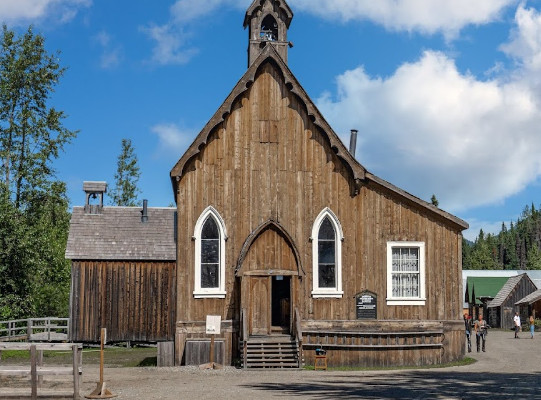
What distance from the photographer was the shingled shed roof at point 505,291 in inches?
2746

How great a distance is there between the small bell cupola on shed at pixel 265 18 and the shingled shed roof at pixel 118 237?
33.7 ft

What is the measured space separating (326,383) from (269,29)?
15.6m

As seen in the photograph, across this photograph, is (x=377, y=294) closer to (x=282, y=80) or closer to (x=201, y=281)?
(x=201, y=281)

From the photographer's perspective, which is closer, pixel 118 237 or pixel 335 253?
pixel 335 253

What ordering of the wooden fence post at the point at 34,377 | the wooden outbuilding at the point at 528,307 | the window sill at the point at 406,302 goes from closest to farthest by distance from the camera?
the wooden fence post at the point at 34,377
the window sill at the point at 406,302
the wooden outbuilding at the point at 528,307

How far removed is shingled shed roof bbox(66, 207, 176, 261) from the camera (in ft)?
112

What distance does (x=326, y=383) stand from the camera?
20781 millimetres

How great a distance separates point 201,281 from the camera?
89.2 ft

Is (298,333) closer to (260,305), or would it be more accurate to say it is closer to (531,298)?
(260,305)

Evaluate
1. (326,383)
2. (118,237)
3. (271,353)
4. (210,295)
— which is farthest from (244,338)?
(118,237)

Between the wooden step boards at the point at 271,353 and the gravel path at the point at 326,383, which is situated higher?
the wooden step boards at the point at 271,353

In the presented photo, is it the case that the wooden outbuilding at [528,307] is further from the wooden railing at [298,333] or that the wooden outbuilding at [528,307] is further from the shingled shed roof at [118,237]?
the wooden railing at [298,333]

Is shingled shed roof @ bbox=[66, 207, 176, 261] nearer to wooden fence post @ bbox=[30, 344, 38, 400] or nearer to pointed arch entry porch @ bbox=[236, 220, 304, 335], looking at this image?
pointed arch entry porch @ bbox=[236, 220, 304, 335]

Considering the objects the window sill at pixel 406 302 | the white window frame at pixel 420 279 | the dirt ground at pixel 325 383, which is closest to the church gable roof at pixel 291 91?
the white window frame at pixel 420 279
